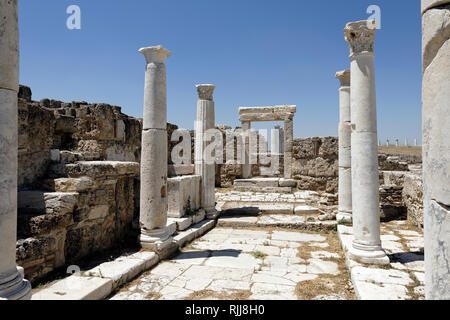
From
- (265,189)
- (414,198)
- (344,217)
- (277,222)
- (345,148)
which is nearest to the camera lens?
(414,198)

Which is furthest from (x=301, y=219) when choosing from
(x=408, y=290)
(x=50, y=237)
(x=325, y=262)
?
(x=50, y=237)

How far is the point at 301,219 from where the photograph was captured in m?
7.82

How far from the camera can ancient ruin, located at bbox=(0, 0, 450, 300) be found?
168 cm

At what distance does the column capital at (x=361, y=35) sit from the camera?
4.70m

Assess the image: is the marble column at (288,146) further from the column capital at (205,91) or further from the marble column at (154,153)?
the marble column at (154,153)

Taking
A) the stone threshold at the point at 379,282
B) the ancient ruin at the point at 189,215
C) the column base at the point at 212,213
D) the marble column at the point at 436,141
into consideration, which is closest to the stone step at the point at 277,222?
the ancient ruin at the point at 189,215

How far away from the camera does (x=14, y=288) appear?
2.65 metres

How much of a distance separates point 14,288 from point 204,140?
5946 mm

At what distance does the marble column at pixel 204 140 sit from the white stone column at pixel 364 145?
13.7ft

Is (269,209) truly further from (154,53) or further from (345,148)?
(154,53)

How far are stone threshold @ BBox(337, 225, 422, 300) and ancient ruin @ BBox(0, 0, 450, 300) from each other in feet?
0.08

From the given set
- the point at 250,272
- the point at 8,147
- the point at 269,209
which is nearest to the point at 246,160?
the point at 269,209
